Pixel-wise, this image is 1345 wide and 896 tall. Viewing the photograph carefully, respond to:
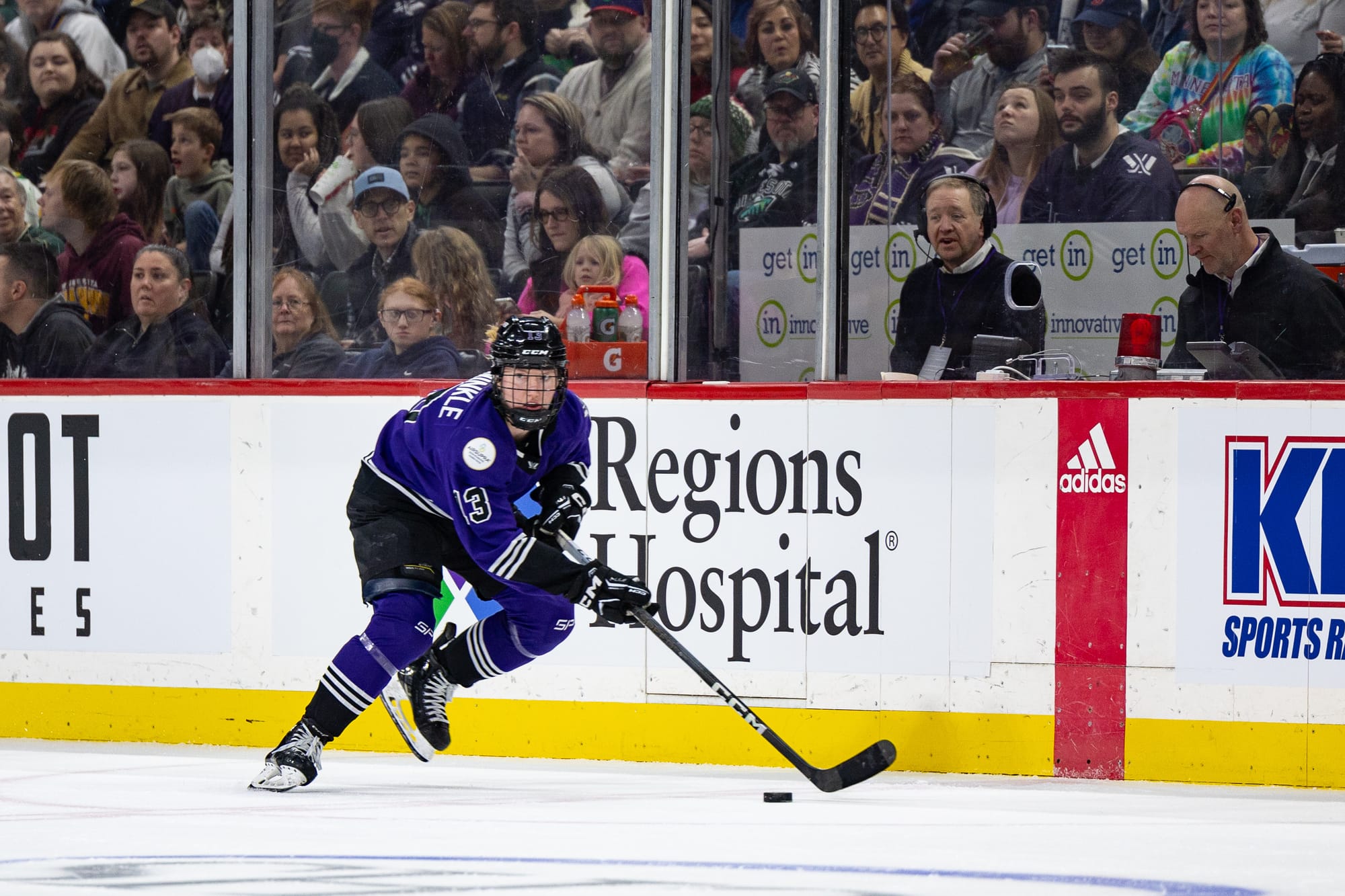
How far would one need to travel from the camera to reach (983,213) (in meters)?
4.57

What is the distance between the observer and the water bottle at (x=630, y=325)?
4.39 meters

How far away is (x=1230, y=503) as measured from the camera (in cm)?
376

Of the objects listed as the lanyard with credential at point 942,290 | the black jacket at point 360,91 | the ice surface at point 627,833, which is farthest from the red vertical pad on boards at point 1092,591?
the black jacket at point 360,91

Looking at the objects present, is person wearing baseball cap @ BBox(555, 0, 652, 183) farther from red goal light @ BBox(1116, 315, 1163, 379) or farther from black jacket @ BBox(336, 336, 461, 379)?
red goal light @ BBox(1116, 315, 1163, 379)

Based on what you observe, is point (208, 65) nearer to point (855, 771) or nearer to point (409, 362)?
point (409, 362)

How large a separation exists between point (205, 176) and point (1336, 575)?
11.0ft

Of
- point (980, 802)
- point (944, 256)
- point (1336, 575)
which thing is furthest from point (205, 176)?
point (1336, 575)

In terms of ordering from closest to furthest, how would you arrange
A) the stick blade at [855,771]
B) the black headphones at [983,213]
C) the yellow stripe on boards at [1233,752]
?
the stick blade at [855,771], the yellow stripe on boards at [1233,752], the black headphones at [983,213]

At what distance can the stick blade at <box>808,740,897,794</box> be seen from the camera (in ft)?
11.2

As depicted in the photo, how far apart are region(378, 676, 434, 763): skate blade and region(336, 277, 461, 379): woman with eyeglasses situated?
1.06 metres

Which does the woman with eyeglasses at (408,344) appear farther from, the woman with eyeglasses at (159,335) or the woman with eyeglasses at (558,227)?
the woman with eyeglasses at (159,335)

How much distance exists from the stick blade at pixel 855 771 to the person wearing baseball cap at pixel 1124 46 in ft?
7.07

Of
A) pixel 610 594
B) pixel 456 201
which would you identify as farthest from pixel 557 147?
pixel 610 594

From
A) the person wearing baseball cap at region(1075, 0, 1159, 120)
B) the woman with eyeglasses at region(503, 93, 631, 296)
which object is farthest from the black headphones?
the woman with eyeglasses at region(503, 93, 631, 296)
